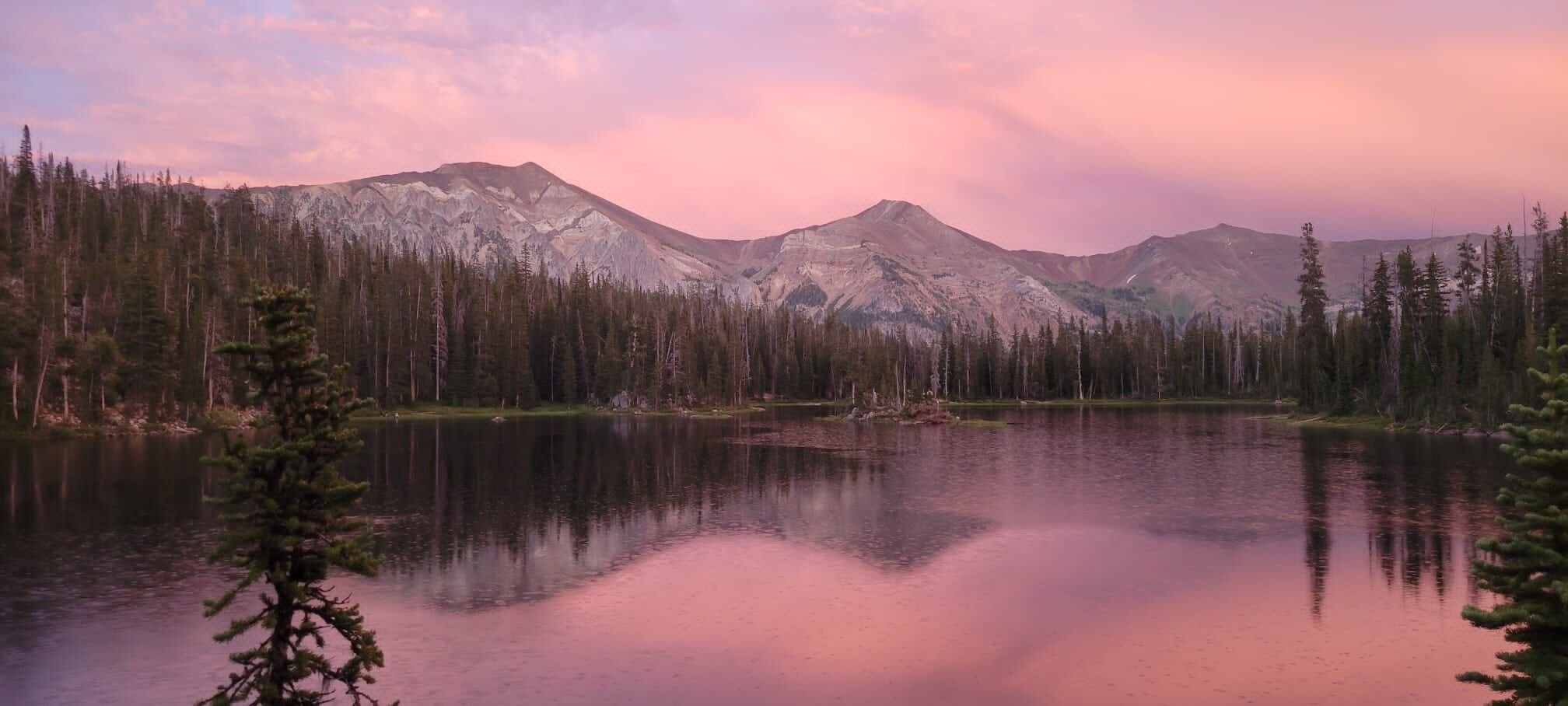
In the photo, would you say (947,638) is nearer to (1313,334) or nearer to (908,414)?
(908,414)

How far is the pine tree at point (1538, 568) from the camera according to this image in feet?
60.0

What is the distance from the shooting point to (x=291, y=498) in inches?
833

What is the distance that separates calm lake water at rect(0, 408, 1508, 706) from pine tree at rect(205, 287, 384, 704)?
296 inches

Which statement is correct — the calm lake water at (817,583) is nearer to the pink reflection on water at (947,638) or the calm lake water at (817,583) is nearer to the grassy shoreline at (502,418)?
the pink reflection on water at (947,638)

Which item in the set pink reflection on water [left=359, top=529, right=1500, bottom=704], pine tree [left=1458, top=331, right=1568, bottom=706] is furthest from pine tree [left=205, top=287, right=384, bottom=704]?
pine tree [left=1458, top=331, right=1568, bottom=706]

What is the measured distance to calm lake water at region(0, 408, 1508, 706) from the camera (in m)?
29.9

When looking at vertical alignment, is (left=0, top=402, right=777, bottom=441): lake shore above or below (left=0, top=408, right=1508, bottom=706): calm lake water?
above

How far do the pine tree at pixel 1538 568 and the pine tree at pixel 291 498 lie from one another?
74.3ft

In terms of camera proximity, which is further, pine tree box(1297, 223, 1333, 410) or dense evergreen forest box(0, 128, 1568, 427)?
pine tree box(1297, 223, 1333, 410)

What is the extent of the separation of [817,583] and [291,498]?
2563cm

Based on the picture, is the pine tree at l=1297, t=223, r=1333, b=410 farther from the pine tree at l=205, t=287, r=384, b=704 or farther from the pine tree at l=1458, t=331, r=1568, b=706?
the pine tree at l=205, t=287, r=384, b=704

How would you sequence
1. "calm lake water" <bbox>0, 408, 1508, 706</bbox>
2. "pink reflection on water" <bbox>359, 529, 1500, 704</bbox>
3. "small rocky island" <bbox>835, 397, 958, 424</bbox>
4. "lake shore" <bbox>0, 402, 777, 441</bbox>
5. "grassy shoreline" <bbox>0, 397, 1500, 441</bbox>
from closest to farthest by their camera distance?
1. "pink reflection on water" <bbox>359, 529, 1500, 704</bbox>
2. "calm lake water" <bbox>0, 408, 1508, 706</bbox>
3. "lake shore" <bbox>0, 402, 777, 441</bbox>
4. "grassy shoreline" <bbox>0, 397, 1500, 441</bbox>
5. "small rocky island" <bbox>835, 397, 958, 424</bbox>

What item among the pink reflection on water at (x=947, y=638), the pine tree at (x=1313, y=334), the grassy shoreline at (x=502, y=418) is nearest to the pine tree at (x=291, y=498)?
the pink reflection on water at (x=947, y=638)

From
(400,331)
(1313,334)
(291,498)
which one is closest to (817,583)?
(291,498)
